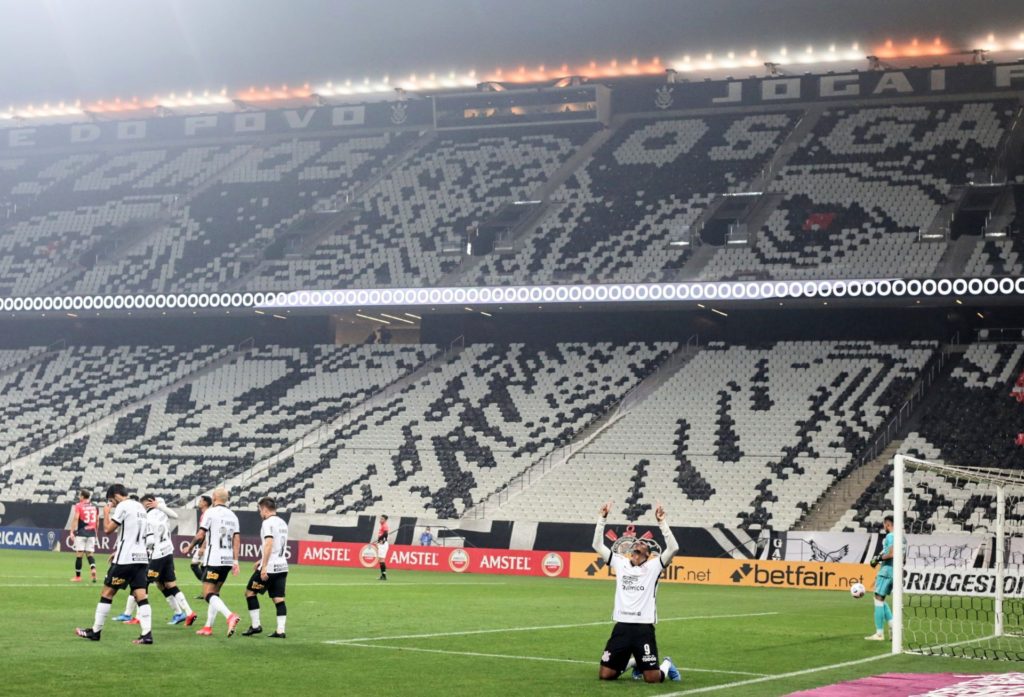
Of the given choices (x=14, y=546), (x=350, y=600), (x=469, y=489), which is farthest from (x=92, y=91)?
(x=350, y=600)

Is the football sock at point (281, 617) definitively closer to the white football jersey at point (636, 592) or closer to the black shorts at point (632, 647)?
the black shorts at point (632, 647)

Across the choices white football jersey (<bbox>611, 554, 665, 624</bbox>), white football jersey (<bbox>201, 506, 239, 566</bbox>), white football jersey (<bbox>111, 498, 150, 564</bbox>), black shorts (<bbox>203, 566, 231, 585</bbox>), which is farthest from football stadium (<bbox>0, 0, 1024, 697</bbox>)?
white football jersey (<bbox>611, 554, 665, 624</bbox>)

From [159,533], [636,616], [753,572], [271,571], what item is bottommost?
[753,572]

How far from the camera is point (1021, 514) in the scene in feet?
133

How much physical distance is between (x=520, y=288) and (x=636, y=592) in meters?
39.4

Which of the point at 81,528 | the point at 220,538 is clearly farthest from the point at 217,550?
the point at 81,528

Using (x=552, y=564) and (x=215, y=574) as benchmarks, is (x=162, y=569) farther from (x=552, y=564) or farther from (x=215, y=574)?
(x=552, y=564)

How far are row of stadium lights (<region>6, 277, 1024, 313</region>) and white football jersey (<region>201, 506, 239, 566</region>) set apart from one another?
1364 inches

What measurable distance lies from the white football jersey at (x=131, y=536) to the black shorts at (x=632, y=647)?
6.64 meters

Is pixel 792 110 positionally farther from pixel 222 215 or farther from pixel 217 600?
pixel 217 600

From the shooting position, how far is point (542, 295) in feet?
182

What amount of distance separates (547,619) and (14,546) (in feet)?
100

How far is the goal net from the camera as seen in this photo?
22.1 m

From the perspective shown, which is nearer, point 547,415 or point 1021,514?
point 1021,514
